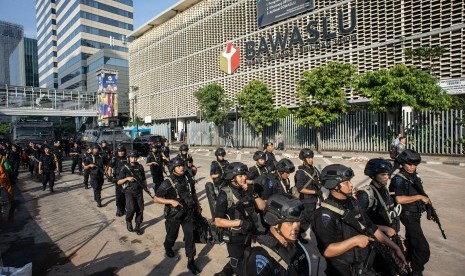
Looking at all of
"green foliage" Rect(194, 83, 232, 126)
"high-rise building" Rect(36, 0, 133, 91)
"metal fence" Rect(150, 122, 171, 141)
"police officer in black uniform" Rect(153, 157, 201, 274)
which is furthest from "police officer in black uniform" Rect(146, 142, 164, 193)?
"high-rise building" Rect(36, 0, 133, 91)

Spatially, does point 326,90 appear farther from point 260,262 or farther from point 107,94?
point 107,94

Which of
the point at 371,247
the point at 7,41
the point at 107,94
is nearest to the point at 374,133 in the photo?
the point at 371,247

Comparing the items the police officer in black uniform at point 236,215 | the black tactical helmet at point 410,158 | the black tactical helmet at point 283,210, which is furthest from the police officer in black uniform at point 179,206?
the black tactical helmet at point 410,158

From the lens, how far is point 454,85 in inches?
631

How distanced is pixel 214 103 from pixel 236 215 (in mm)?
23648

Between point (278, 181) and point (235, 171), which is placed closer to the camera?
point (235, 171)

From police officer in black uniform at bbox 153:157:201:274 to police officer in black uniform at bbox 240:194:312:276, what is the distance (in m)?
2.67

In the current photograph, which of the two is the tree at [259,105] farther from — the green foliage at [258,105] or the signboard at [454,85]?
the signboard at [454,85]

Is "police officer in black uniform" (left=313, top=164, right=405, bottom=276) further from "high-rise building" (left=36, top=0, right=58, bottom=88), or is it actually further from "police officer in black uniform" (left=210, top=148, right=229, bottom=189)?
"high-rise building" (left=36, top=0, right=58, bottom=88)

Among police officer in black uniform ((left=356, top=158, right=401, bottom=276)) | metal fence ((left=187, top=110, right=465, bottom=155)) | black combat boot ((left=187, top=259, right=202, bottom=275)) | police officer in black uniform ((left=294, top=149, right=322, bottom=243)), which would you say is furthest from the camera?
metal fence ((left=187, top=110, right=465, bottom=155))

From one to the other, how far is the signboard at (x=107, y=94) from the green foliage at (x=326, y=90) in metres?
26.5

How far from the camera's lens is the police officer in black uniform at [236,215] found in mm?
3570

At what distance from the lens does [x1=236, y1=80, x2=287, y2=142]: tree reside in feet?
74.8

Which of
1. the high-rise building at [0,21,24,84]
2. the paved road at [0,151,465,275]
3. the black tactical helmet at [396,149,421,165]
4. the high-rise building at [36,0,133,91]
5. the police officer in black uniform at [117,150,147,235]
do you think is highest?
the high-rise building at [0,21,24,84]
